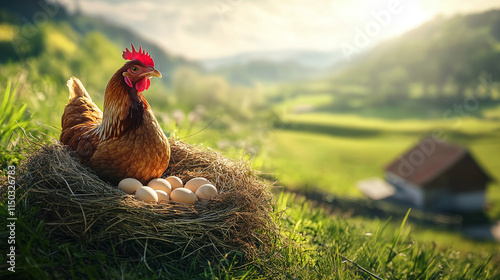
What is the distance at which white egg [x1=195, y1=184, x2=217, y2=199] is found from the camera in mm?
2229

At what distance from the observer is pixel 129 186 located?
7.10 ft

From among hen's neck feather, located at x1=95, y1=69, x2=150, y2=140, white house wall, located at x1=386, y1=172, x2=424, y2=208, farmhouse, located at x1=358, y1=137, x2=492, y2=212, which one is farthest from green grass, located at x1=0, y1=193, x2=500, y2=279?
farmhouse, located at x1=358, y1=137, x2=492, y2=212

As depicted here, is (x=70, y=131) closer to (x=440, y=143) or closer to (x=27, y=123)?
(x=27, y=123)

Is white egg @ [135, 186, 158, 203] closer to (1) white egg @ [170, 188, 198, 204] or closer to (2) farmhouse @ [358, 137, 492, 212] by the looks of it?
(1) white egg @ [170, 188, 198, 204]

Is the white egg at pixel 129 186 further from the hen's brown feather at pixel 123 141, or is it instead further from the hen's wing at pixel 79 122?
the hen's wing at pixel 79 122

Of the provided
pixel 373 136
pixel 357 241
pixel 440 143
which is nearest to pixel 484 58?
pixel 373 136

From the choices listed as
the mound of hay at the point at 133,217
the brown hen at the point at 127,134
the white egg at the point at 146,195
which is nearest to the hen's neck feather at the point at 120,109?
the brown hen at the point at 127,134

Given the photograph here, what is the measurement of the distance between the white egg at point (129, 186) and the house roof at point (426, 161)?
985 cm

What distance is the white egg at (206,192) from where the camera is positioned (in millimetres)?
2229

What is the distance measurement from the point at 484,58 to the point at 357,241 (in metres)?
16.9

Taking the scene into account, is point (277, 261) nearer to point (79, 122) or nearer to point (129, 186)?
point (129, 186)

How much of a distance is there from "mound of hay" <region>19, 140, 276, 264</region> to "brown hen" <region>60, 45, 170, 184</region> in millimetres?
130

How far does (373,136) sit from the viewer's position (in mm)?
16531

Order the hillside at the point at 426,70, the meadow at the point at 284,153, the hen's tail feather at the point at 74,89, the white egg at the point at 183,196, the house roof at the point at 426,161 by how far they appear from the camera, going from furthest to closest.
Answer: the hillside at the point at 426,70
the house roof at the point at 426,161
the hen's tail feather at the point at 74,89
the white egg at the point at 183,196
the meadow at the point at 284,153
